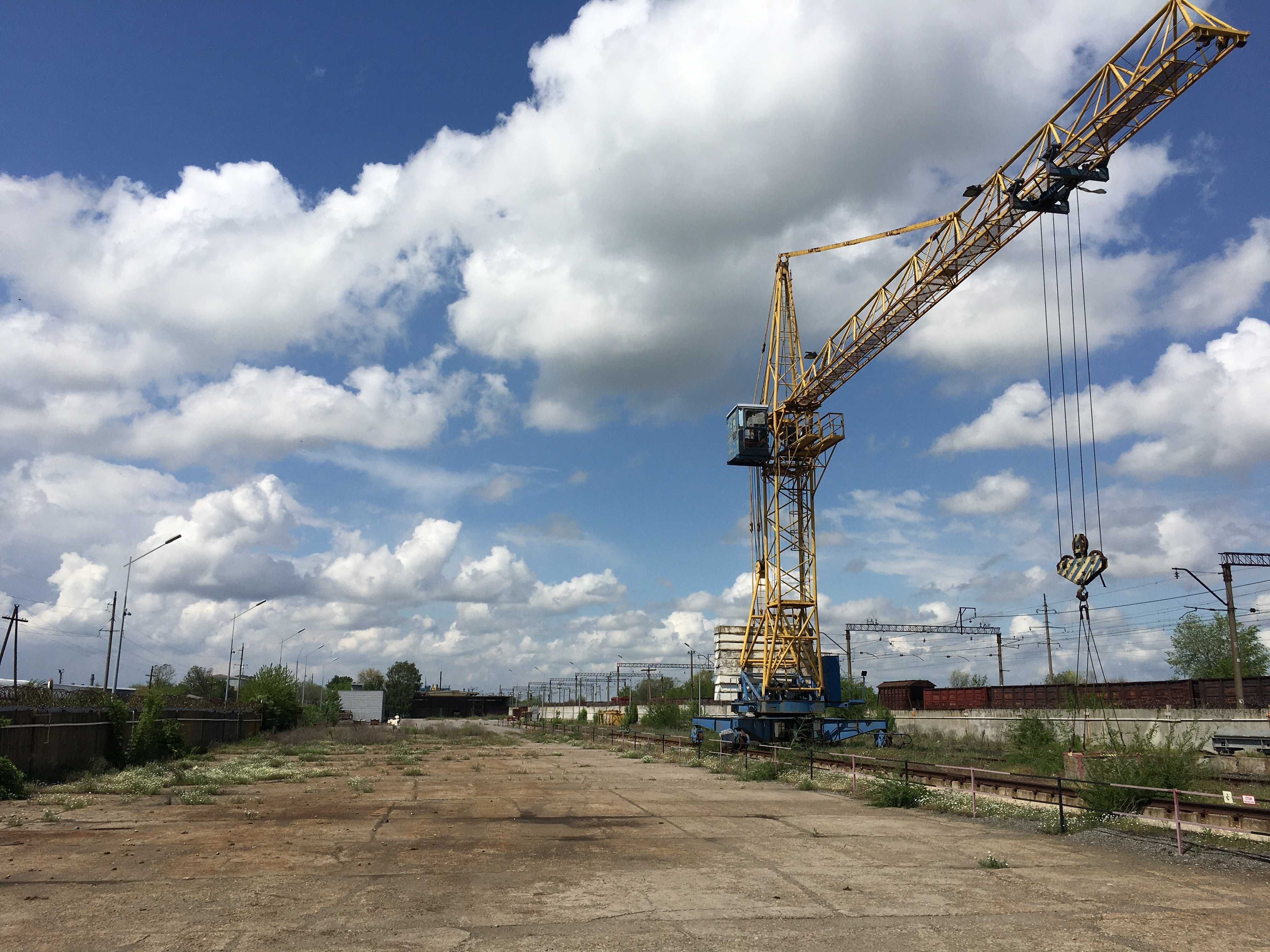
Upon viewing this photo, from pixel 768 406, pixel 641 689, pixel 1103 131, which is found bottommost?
pixel 641 689

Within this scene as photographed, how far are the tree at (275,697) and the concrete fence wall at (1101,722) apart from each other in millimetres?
40015

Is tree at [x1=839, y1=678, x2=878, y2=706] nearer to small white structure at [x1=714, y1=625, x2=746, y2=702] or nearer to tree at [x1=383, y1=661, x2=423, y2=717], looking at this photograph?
small white structure at [x1=714, y1=625, x2=746, y2=702]

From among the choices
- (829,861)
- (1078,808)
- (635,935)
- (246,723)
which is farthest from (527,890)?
(246,723)

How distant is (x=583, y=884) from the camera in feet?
37.1

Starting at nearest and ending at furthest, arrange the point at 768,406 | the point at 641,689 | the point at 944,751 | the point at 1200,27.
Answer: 1. the point at 1200,27
2. the point at 944,751
3. the point at 768,406
4. the point at 641,689

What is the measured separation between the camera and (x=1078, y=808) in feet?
56.0

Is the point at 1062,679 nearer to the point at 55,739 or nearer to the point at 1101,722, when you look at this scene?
the point at 1101,722

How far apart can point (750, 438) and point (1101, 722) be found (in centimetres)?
1929

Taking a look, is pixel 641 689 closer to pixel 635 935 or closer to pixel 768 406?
pixel 768 406

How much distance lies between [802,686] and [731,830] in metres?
23.5

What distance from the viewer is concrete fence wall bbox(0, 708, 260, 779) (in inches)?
848

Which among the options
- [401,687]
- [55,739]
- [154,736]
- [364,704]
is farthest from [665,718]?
[401,687]

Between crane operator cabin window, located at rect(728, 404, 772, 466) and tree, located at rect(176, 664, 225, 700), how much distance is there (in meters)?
61.7

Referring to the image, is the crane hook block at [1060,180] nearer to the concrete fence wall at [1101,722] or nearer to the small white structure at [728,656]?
the concrete fence wall at [1101,722]
